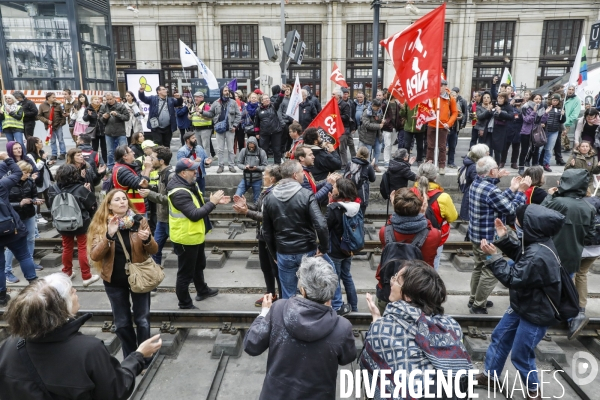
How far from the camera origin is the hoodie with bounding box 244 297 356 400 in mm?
2697

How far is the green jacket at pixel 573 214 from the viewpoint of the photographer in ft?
15.4

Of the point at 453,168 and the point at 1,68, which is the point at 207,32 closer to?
the point at 1,68

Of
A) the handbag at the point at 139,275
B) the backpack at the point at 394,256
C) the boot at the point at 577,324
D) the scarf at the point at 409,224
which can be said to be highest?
the scarf at the point at 409,224

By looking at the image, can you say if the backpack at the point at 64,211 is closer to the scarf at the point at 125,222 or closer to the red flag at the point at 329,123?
the scarf at the point at 125,222

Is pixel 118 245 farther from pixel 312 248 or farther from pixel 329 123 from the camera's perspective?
pixel 329 123

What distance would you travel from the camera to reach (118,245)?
4293 millimetres

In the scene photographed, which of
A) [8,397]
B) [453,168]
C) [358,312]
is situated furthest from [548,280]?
[453,168]

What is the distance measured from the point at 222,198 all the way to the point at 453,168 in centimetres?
830

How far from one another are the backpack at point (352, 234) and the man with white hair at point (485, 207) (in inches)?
54.1

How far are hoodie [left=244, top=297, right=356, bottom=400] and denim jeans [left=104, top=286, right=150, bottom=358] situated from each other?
2158 mm

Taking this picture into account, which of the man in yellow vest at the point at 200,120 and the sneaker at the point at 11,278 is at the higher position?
the man in yellow vest at the point at 200,120

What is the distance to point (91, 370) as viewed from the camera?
2467 mm

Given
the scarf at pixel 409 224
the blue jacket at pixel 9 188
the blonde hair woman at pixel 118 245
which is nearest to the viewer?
the blonde hair woman at pixel 118 245

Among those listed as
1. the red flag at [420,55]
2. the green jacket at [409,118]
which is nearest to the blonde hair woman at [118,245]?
the red flag at [420,55]
